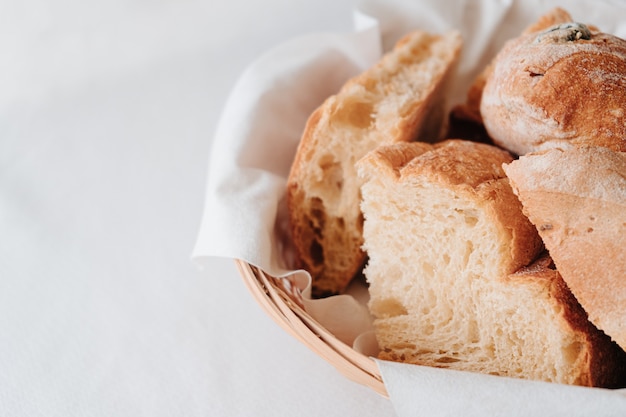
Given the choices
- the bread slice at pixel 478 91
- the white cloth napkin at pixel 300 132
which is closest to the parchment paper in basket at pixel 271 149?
the white cloth napkin at pixel 300 132

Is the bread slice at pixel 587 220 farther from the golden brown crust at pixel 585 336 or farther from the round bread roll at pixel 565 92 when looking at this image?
the round bread roll at pixel 565 92

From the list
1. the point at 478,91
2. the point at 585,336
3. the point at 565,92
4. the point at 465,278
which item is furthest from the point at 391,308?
the point at 478,91

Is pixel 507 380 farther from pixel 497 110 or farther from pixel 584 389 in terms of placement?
pixel 497 110

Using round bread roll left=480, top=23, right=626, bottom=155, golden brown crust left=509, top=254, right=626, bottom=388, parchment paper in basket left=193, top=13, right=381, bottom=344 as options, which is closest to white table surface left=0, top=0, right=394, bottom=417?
parchment paper in basket left=193, top=13, right=381, bottom=344

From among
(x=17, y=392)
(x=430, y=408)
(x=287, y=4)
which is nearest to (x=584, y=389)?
(x=430, y=408)

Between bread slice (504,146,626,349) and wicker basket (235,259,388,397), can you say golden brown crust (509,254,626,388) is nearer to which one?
bread slice (504,146,626,349)

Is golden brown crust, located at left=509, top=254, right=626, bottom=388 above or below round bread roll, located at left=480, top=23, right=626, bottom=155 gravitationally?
below
